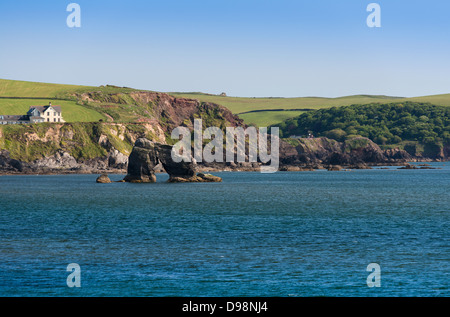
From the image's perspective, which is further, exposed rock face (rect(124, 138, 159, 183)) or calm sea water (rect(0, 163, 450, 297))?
exposed rock face (rect(124, 138, 159, 183))

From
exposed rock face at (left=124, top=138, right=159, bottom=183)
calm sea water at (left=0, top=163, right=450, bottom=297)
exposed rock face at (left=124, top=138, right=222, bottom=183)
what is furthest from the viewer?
exposed rock face at (left=124, top=138, right=222, bottom=183)

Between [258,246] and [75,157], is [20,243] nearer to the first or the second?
[258,246]

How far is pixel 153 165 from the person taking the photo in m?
126

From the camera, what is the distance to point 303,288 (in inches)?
1137

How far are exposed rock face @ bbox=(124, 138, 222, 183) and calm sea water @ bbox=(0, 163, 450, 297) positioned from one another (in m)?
45.6

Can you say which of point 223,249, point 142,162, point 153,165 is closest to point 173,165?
point 153,165

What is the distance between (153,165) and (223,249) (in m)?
87.2

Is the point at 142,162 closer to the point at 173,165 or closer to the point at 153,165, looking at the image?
the point at 153,165

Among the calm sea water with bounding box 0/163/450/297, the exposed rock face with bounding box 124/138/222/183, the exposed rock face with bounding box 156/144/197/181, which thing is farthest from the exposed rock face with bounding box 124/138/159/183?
the calm sea water with bounding box 0/163/450/297

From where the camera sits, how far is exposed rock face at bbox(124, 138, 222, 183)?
399 ft

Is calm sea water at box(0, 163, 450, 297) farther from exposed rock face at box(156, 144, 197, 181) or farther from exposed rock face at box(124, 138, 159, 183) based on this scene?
exposed rock face at box(156, 144, 197, 181)

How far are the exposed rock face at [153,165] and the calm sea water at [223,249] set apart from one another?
150 feet

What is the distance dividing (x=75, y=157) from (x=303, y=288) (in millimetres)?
172969
